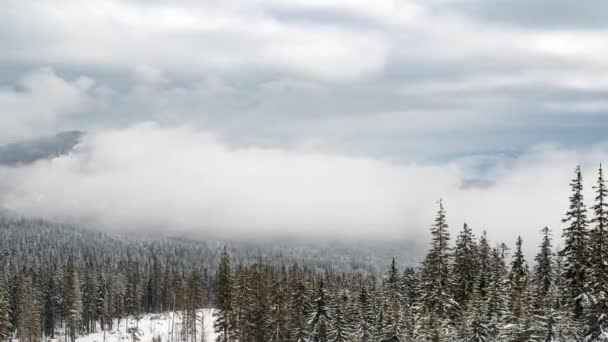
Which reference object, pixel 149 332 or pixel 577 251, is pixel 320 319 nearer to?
pixel 577 251

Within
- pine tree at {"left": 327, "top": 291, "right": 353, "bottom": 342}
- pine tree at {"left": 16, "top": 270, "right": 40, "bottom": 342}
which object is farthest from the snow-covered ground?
pine tree at {"left": 327, "top": 291, "right": 353, "bottom": 342}

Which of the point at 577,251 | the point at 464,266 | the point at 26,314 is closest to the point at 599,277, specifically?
the point at 577,251

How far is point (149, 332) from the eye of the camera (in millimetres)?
149250

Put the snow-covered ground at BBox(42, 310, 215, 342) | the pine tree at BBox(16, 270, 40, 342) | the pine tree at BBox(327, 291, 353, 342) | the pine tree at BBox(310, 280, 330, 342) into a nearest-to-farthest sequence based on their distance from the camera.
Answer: the pine tree at BBox(327, 291, 353, 342) < the pine tree at BBox(310, 280, 330, 342) < the pine tree at BBox(16, 270, 40, 342) < the snow-covered ground at BBox(42, 310, 215, 342)

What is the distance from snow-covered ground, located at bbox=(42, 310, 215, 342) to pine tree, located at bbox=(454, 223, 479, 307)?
72.7m

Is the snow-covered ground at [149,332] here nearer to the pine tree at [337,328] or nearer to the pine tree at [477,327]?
the pine tree at [337,328]

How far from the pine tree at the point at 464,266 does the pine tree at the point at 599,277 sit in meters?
23.7

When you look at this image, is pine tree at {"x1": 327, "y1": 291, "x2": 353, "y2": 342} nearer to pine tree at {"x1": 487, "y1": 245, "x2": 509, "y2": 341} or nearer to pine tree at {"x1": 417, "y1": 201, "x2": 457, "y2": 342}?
pine tree at {"x1": 417, "y1": 201, "x2": 457, "y2": 342}

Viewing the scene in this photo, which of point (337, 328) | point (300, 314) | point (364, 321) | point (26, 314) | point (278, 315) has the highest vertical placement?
point (26, 314)

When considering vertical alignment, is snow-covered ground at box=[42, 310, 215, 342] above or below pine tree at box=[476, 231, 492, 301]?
below

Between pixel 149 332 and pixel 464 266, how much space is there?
95.6 m

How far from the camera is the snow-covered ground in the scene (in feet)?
462

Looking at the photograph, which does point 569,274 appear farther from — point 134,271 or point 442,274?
point 134,271

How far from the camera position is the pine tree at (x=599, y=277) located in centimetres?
4856
